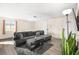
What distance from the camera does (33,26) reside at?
1.80m

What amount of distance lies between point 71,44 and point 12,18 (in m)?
1.05

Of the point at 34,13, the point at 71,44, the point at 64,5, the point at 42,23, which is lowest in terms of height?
the point at 71,44

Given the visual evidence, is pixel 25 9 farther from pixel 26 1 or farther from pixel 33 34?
pixel 33 34

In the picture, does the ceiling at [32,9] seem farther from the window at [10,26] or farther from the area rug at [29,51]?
the area rug at [29,51]

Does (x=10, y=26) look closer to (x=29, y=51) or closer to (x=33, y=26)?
(x=33, y=26)

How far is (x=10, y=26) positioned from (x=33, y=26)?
0.38 m

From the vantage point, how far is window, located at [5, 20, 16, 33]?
1.77m

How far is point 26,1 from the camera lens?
1.80 m

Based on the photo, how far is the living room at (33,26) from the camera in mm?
1761

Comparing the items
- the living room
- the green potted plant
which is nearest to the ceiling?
the living room

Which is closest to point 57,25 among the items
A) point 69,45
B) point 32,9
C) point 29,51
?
point 69,45

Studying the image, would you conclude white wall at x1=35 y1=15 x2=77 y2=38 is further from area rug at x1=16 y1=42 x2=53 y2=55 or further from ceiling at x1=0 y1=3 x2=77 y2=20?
area rug at x1=16 y1=42 x2=53 y2=55

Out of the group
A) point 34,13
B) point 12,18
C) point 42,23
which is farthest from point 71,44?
point 12,18

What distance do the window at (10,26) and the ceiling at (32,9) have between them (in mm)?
98
